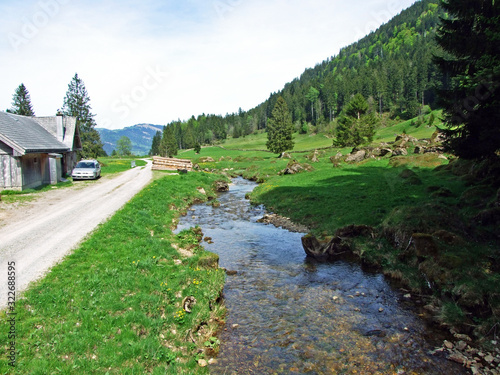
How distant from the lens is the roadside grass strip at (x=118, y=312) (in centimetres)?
734

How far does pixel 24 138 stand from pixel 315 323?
3072 centimetres

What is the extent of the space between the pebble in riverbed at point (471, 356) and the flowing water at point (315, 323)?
0.88 ft

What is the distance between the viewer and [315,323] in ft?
33.2

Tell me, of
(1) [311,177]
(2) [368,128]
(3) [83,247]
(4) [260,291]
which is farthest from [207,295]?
(2) [368,128]

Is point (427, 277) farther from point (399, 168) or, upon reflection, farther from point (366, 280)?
point (399, 168)

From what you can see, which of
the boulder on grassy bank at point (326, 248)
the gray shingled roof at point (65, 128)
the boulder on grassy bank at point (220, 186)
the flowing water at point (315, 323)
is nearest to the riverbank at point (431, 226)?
the boulder on grassy bank at point (326, 248)

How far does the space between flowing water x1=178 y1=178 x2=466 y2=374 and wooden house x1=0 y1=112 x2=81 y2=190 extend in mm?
21087

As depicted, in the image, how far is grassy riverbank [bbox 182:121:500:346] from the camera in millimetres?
10438

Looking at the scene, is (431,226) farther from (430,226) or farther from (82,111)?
(82,111)

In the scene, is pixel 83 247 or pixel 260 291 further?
pixel 83 247

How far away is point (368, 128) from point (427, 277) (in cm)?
6971

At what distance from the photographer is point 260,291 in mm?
12367

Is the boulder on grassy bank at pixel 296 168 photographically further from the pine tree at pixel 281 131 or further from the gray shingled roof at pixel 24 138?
the pine tree at pixel 281 131

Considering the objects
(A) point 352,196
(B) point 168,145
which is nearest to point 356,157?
(A) point 352,196
